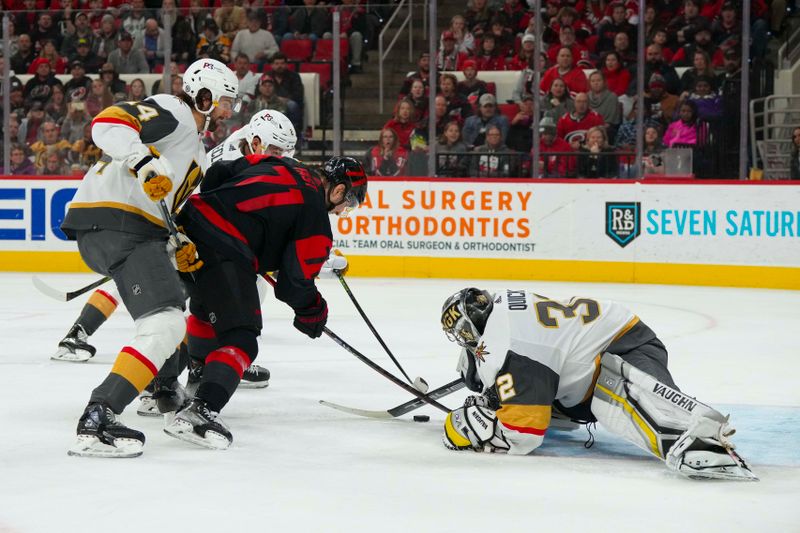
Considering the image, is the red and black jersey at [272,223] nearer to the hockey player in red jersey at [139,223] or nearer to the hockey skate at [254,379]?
the hockey player in red jersey at [139,223]

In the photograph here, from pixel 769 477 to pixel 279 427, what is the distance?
69.1 inches

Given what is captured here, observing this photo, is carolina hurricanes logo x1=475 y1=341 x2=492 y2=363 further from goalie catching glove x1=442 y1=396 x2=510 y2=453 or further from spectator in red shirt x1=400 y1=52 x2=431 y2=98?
spectator in red shirt x1=400 y1=52 x2=431 y2=98

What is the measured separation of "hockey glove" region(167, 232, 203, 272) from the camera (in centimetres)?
389

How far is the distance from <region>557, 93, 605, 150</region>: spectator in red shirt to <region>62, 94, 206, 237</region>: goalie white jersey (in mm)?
6014

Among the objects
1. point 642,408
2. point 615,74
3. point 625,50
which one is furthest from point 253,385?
point 625,50

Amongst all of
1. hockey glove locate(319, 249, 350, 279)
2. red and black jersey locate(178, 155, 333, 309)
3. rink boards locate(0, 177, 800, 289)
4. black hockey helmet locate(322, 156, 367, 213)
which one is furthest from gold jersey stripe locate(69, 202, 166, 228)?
rink boards locate(0, 177, 800, 289)

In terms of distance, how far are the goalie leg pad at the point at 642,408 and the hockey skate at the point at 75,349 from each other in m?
2.92

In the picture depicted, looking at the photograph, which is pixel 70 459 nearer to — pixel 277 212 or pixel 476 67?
pixel 277 212

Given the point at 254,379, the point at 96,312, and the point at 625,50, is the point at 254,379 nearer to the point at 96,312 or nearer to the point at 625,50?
the point at 96,312


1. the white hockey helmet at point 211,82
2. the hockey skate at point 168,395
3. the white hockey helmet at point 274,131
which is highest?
the white hockey helmet at point 211,82

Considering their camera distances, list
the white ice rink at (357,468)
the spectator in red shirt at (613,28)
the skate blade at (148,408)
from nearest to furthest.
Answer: the white ice rink at (357,468)
the skate blade at (148,408)
the spectator in red shirt at (613,28)

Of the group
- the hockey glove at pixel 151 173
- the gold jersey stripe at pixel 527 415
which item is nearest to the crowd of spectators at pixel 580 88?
the gold jersey stripe at pixel 527 415

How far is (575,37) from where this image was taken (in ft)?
32.4

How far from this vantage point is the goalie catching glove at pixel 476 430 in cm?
378
